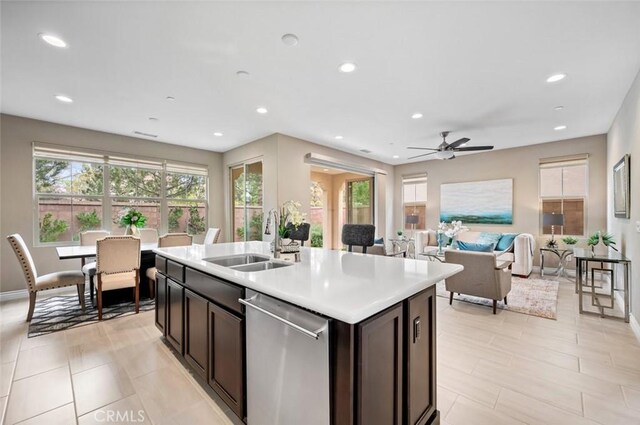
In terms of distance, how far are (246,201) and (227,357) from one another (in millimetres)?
4635

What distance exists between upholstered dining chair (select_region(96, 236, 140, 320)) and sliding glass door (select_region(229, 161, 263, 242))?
2514mm

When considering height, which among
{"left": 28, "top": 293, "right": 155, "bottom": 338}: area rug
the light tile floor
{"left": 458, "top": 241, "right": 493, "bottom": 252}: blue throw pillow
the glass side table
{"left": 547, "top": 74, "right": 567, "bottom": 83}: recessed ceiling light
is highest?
{"left": 547, "top": 74, "right": 567, "bottom": 83}: recessed ceiling light

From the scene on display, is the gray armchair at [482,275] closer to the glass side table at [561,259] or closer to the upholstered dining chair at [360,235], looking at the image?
the upholstered dining chair at [360,235]

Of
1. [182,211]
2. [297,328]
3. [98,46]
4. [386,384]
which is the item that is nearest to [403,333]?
[386,384]

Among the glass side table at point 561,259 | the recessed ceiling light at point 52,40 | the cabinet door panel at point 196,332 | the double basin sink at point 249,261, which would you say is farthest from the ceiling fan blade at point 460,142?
the recessed ceiling light at point 52,40

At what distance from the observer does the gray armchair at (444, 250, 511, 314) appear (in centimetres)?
344

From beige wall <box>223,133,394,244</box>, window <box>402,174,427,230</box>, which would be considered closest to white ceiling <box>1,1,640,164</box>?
beige wall <box>223,133,394,244</box>

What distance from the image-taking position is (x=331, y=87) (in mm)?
3223

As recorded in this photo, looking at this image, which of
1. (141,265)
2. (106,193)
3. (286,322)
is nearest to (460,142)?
(286,322)

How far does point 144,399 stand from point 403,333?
6.22 ft

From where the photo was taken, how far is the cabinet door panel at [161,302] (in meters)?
2.61

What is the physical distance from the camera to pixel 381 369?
3.97 ft

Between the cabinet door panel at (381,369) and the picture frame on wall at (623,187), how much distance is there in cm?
390

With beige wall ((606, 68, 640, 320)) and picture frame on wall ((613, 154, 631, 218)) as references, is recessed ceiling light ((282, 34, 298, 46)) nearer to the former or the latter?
beige wall ((606, 68, 640, 320))
